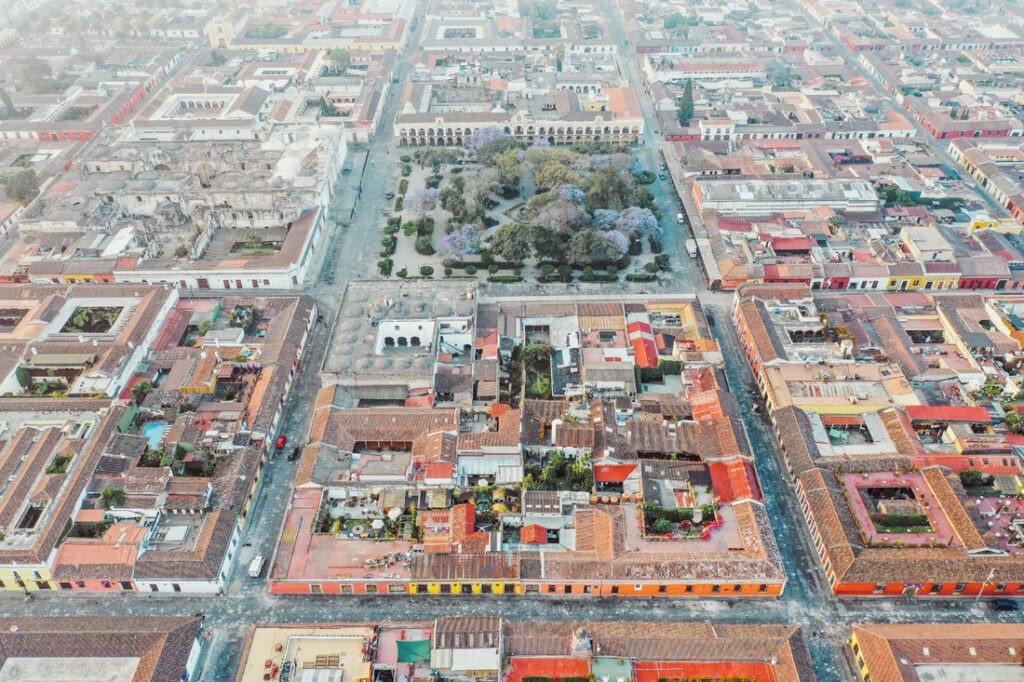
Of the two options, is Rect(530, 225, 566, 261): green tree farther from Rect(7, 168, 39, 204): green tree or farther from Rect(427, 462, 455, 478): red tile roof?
Rect(7, 168, 39, 204): green tree

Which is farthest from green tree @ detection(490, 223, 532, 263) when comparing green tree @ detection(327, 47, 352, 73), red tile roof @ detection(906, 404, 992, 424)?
green tree @ detection(327, 47, 352, 73)

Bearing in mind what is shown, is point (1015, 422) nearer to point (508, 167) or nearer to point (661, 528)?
point (661, 528)

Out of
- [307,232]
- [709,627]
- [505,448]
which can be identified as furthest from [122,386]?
[709,627]

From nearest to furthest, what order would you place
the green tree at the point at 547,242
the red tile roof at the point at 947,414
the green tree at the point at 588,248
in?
the red tile roof at the point at 947,414, the green tree at the point at 588,248, the green tree at the point at 547,242

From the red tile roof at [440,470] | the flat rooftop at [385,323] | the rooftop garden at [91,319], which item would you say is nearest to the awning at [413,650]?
the red tile roof at [440,470]

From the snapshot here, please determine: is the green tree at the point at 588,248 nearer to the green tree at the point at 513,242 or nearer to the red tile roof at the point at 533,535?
the green tree at the point at 513,242

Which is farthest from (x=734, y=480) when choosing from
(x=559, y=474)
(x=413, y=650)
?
(x=413, y=650)

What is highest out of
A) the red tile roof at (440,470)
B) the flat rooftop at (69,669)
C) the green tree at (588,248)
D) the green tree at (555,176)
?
the green tree at (555,176)
